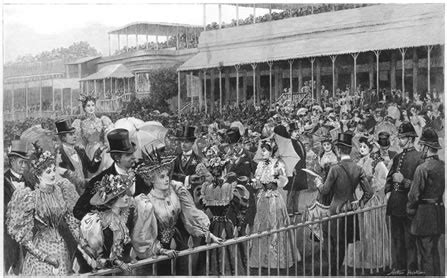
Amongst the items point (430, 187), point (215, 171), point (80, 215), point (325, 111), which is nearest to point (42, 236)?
point (80, 215)

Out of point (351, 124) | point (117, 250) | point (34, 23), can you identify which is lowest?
point (117, 250)

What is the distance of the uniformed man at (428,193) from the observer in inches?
328

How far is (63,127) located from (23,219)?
1.16 meters

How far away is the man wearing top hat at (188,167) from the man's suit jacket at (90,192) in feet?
1.36

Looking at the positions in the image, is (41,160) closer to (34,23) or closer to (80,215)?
(80,215)

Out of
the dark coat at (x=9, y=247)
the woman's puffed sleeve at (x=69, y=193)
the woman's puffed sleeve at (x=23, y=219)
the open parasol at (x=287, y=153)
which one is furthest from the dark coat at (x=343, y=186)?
the dark coat at (x=9, y=247)

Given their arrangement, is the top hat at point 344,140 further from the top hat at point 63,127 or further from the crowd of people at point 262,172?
the top hat at point 63,127

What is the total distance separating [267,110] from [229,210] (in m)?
1.26

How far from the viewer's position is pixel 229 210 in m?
8.45

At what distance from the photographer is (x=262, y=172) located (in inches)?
332

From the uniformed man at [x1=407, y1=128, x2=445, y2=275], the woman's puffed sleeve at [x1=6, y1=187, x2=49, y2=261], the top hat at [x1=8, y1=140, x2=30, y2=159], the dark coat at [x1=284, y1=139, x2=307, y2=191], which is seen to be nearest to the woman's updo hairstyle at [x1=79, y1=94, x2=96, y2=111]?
the top hat at [x1=8, y1=140, x2=30, y2=159]

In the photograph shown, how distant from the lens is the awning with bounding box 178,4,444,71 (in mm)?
8375

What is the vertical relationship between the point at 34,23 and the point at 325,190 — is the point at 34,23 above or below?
above

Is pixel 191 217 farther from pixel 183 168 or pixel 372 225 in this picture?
pixel 372 225
